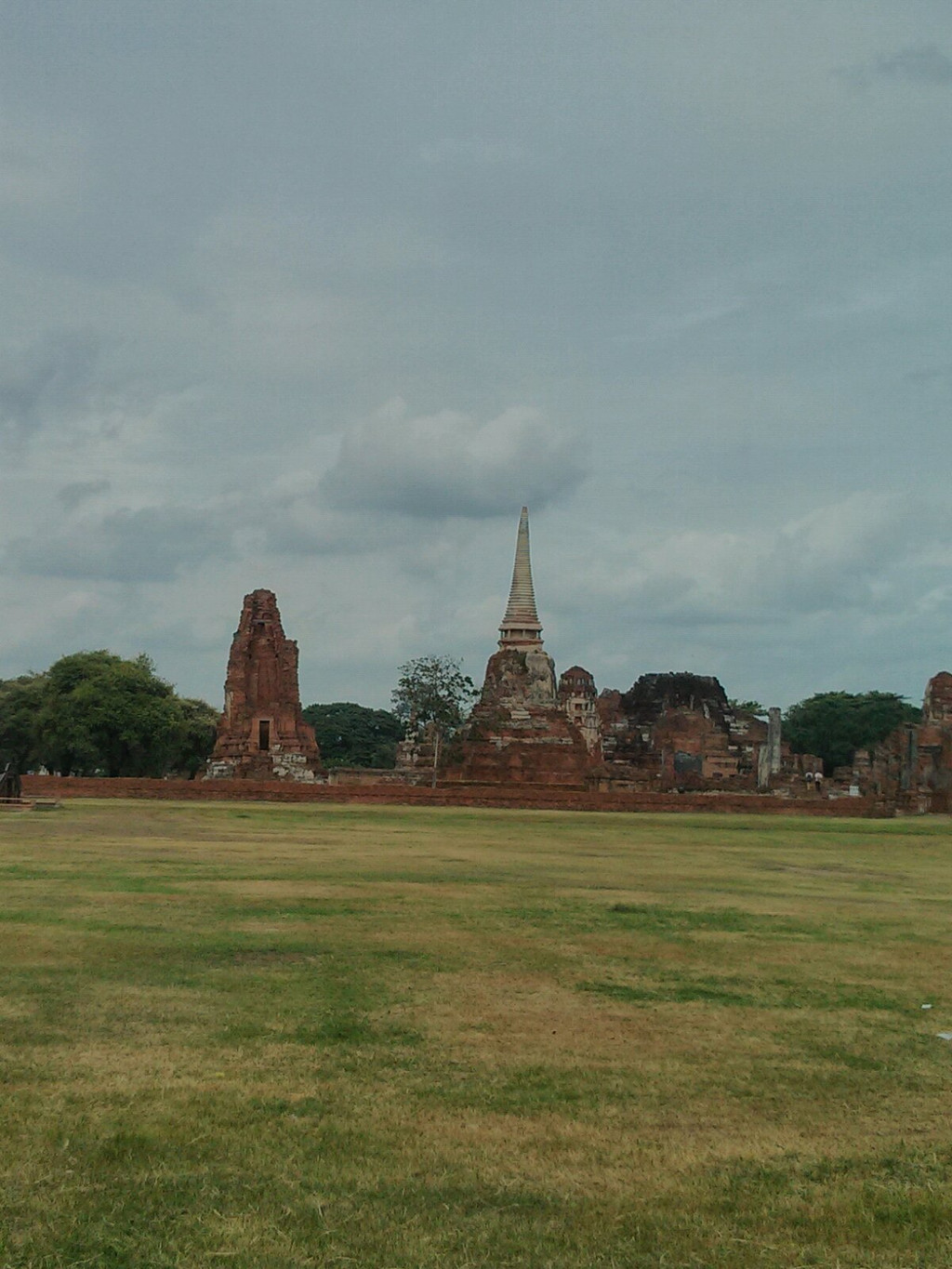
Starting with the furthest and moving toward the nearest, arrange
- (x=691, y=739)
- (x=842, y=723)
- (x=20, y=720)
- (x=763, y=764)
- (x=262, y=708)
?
(x=842, y=723), (x=20, y=720), (x=763, y=764), (x=691, y=739), (x=262, y=708)

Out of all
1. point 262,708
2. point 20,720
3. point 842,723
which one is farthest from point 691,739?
point 842,723

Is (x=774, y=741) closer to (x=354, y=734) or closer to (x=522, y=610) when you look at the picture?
(x=522, y=610)

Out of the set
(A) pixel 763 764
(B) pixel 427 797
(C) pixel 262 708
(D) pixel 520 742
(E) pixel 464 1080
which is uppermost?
(C) pixel 262 708

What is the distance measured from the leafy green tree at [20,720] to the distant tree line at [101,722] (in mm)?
41

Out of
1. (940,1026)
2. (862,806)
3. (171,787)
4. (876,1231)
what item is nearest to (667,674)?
(862,806)

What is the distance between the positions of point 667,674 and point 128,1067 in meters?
53.1

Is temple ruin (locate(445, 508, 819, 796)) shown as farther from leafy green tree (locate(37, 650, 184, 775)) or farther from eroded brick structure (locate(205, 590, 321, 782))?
leafy green tree (locate(37, 650, 184, 775))

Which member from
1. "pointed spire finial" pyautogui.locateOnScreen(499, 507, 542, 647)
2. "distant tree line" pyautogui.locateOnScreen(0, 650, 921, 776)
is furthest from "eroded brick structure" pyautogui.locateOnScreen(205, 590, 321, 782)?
"pointed spire finial" pyautogui.locateOnScreen(499, 507, 542, 647)

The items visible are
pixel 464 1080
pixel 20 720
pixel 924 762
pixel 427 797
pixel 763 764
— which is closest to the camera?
pixel 464 1080

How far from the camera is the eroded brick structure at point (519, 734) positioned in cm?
4762

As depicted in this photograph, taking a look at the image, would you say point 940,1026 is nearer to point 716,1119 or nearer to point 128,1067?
point 716,1119

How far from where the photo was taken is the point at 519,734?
48.4 m

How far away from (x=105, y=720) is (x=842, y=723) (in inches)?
2023

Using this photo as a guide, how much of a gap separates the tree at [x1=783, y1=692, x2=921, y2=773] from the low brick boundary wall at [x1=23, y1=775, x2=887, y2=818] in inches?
1960
